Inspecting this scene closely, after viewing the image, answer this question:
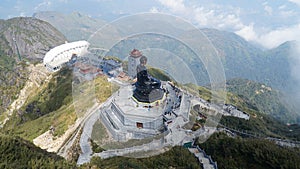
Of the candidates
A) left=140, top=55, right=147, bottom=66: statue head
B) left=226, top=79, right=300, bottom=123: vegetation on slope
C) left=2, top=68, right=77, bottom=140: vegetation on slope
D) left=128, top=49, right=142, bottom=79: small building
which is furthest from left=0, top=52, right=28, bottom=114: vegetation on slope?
left=226, top=79, right=300, bottom=123: vegetation on slope

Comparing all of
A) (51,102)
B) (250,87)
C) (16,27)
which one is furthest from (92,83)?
(250,87)

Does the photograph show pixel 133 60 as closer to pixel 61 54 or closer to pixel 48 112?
pixel 48 112

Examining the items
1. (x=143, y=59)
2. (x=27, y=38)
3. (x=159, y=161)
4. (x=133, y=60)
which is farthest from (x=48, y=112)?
(x=27, y=38)

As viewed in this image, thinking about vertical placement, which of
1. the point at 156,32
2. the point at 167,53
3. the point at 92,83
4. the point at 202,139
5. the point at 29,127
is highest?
the point at 156,32

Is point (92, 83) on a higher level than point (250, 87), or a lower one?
higher

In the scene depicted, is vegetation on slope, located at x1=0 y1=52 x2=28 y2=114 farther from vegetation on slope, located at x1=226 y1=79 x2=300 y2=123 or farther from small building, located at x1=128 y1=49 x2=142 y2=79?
vegetation on slope, located at x1=226 y1=79 x2=300 y2=123

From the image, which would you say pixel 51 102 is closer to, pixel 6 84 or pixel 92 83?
pixel 92 83

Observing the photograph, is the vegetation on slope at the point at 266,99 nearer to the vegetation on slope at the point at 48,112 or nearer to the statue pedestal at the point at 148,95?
the vegetation on slope at the point at 48,112
